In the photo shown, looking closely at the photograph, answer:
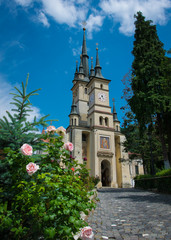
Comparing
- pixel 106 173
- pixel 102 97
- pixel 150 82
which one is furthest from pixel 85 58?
pixel 150 82

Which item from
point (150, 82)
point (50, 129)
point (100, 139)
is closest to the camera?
point (50, 129)

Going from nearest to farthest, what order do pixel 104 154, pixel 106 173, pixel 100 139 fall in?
pixel 104 154
pixel 100 139
pixel 106 173

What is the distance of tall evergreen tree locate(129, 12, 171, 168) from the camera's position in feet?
43.3

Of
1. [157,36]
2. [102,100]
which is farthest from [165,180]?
[102,100]

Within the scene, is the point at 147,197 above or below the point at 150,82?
below

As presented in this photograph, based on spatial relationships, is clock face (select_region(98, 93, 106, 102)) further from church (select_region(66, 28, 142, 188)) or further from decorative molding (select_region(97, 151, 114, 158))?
decorative molding (select_region(97, 151, 114, 158))

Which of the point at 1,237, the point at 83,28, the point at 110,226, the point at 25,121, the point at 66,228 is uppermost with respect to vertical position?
the point at 83,28

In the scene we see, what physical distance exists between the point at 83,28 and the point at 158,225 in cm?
6441

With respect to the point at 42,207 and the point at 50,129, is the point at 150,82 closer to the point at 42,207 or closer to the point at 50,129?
the point at 50,129

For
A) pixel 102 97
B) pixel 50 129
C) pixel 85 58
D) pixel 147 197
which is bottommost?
pixel 147 197

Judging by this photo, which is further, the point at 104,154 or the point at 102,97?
the point at 102,97

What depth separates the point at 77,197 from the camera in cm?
245

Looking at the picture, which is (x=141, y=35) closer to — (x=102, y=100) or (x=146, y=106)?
(x=146, y=106)

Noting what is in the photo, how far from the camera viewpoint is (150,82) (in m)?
13.7
